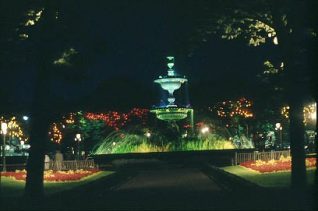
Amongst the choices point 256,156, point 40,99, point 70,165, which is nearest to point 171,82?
point 256,156

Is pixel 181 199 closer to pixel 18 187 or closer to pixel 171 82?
pixel 18 187

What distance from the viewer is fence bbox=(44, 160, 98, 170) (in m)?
40.7

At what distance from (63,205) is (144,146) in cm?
2686

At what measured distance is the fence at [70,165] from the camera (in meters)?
40.7

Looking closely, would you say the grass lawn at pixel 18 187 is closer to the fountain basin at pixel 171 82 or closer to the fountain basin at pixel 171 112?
the fountain basin at pixel 171 112

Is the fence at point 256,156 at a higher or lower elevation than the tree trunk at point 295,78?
lower

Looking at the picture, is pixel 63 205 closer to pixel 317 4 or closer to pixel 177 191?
pixel 177 191

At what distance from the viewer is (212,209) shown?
585 inches

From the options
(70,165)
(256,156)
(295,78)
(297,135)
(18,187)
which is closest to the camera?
(297,135)

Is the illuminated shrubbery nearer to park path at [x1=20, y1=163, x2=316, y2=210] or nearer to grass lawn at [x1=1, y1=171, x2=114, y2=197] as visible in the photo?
grass lawn at [x1=1, y1=171, x2=114, y2=197]

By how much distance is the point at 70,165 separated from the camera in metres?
41.9

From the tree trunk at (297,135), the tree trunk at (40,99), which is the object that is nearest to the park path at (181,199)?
the tree trunk at (40,99)

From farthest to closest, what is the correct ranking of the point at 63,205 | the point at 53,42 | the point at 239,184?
the point at 239,184 → the point at 53,42 → the point at 63,205

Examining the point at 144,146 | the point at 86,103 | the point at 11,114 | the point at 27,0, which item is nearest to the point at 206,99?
the point at 86,103
